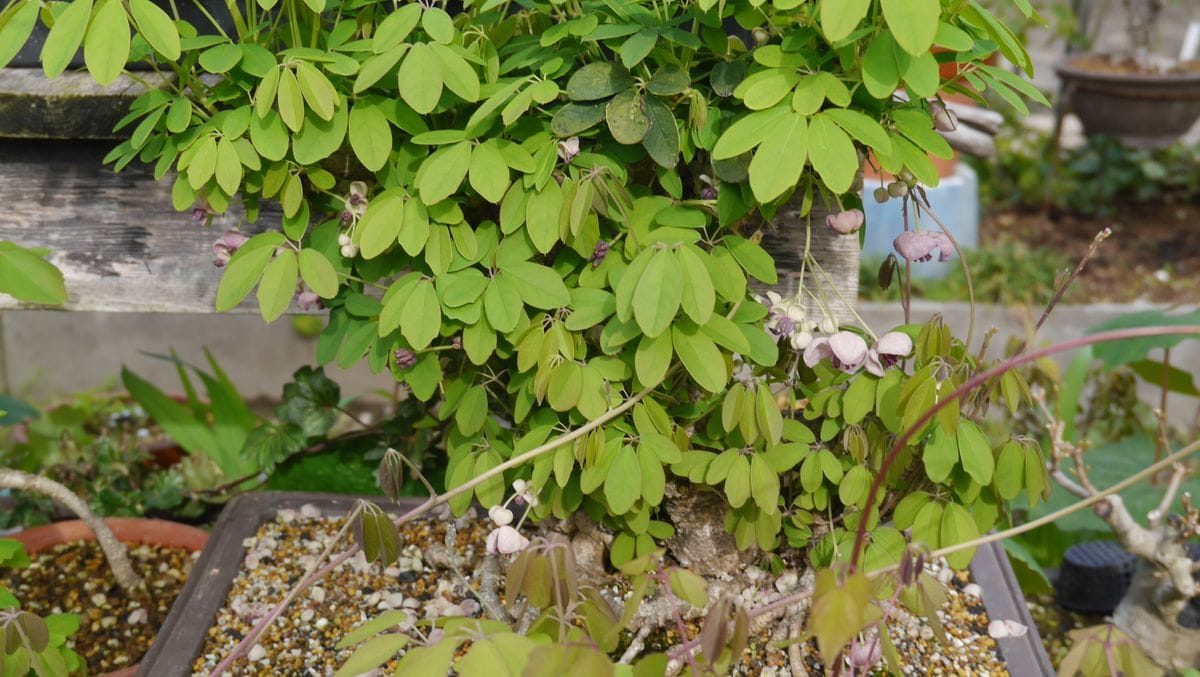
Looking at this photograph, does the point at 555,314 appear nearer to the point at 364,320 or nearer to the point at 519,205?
the point at 519,205

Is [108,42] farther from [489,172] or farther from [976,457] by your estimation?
[976,457]

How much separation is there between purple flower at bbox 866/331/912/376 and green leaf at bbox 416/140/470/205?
60 cm

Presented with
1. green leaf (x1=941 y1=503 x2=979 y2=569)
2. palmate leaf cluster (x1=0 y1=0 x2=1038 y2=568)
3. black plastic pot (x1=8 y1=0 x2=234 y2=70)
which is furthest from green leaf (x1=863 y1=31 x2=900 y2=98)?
black plastic pot (x1=8 y1=0 x2=234 y2=70)

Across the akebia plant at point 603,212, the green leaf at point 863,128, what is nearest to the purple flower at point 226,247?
the akebia plant at point 603,212

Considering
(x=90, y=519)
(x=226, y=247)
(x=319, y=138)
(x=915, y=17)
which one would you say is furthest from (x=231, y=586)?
(x=915, y=17)

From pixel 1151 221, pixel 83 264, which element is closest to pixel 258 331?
pixel 83 264

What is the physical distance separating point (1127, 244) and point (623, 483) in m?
4.34

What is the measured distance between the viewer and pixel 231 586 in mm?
1865

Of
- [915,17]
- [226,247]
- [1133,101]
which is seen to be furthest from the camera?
[1133,101]

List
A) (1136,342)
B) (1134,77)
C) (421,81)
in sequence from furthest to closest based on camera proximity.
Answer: (1134,77) < (1136,342) < (421,81)

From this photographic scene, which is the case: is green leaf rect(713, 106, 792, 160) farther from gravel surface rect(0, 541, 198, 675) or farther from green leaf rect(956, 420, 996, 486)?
gravel surface rect(0, 541, 198, 675)

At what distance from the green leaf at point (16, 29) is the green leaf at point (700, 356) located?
2.92ft

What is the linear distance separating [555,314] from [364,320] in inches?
12.8

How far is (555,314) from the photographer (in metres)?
1.46
